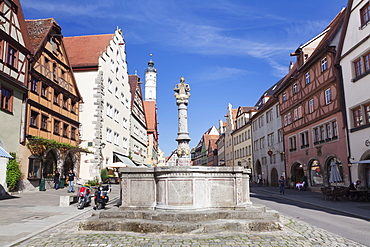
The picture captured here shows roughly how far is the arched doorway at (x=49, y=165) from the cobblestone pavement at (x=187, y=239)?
15.8m

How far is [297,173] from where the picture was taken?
3189 cm

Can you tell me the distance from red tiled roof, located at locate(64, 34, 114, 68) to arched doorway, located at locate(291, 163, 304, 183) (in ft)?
70.1

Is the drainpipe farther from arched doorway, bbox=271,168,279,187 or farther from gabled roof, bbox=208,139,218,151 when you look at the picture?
gabled roof, bbox=208,139,218,151

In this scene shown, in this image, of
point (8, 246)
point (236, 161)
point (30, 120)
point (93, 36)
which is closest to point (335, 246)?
point (8, 246)

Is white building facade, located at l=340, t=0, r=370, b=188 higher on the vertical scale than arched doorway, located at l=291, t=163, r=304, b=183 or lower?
higher

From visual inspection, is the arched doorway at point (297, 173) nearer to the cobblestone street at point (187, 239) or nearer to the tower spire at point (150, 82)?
the cobblestone street at point (187, 239)

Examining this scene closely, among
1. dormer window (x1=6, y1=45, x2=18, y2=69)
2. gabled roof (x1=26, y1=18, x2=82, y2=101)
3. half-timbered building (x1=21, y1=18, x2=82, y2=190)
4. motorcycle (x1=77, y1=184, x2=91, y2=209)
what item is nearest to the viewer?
motorcycle (x1=77, y1=184, x2=91, y2=209)

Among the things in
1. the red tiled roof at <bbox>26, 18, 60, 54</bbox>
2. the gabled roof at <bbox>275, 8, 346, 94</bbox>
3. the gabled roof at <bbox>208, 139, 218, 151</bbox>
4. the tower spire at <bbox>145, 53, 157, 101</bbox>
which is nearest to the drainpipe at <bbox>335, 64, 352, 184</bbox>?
the gabled roof at <bbox>275, 8, 346, 94</bbox>

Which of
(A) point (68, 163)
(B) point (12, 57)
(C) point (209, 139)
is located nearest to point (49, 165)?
(A) point (68, 163)

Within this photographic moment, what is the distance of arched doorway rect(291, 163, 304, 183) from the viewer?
1236 inches

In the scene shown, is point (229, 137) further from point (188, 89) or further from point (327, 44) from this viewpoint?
point (188, 89)

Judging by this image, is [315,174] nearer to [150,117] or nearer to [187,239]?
[187,239]

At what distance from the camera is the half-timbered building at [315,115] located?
23672 millimetres

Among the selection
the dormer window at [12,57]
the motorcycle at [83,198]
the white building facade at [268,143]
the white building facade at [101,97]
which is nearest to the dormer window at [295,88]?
the white building facade at [268,143]
